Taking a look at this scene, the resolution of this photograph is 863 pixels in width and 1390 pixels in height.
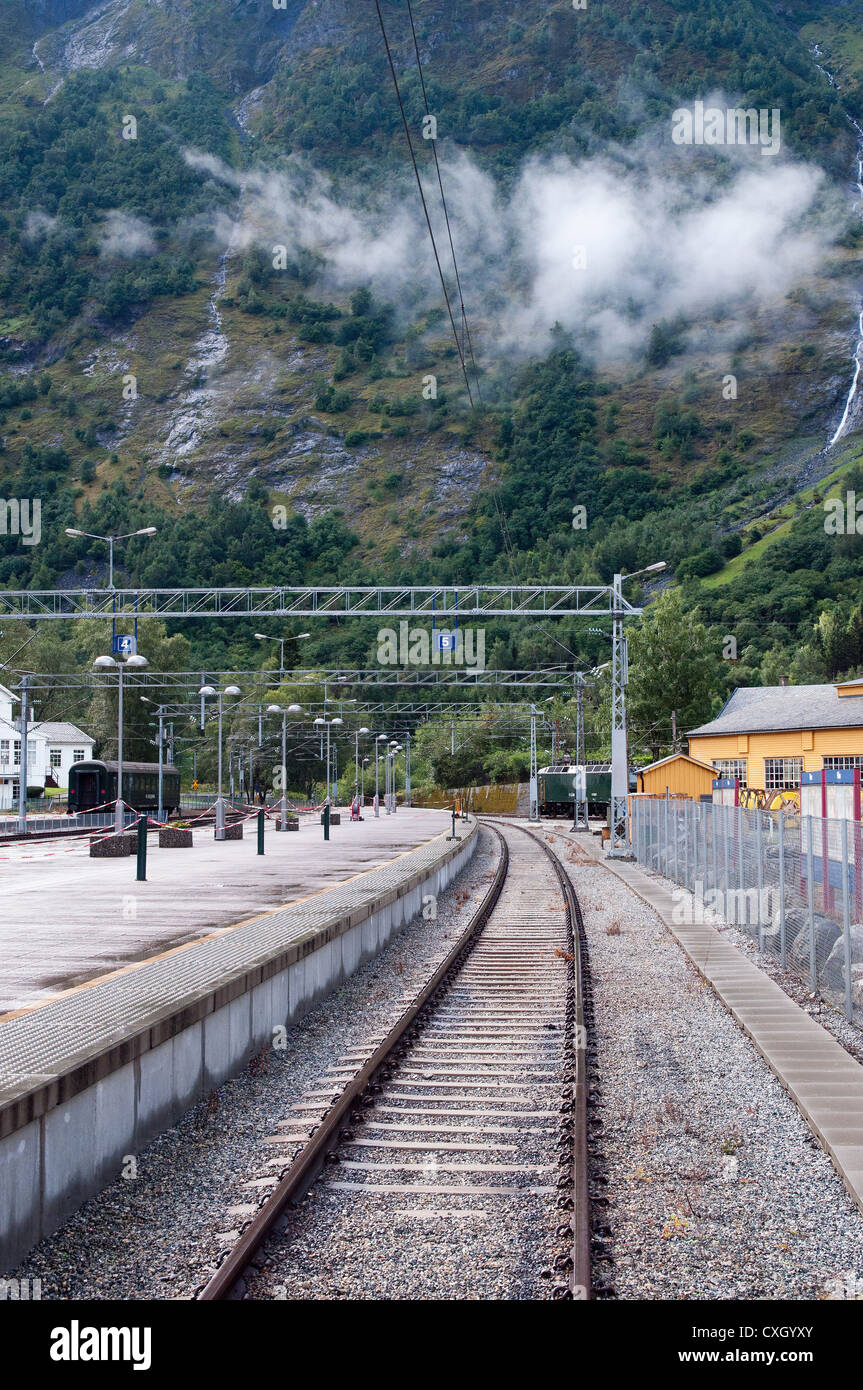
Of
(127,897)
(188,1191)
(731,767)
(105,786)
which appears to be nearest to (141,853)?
(127,897)

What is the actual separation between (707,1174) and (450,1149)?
1.50 metres

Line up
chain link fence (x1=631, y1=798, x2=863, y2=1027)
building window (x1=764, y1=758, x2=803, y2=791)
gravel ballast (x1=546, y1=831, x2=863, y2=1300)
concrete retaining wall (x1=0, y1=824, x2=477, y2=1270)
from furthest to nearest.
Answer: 1. building window (x1=764, y1=758, x2=803, y2=791)
2. chain link fence (x1=631, y1=798, x2=863, y2=1027)
3. concrete retaining wall (x1=0, y1=824, x2=477, y2=1270)
4. gravel ballast (x1=546, y1=831, x2=863, y2=1300)

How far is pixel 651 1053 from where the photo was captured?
9.77 meters

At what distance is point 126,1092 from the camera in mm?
6746

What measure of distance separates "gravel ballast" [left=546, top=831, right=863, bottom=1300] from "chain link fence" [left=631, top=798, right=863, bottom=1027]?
1.27 meters

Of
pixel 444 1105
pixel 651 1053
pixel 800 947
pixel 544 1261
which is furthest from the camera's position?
pixel 800 947

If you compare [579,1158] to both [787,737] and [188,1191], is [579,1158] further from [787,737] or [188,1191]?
[787,737]

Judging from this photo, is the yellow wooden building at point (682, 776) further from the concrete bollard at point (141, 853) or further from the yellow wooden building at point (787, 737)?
the concrete bollard at point (141, 853)

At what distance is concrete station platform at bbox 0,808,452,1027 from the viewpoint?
10.1 metres

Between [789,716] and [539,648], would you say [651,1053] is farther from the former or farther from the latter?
[539,648]

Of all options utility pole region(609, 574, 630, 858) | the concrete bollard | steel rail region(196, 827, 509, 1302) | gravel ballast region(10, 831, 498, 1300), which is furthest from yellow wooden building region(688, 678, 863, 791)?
gravel ballast region(10, 831, 498, 1300)

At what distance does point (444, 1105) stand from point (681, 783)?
36760mm

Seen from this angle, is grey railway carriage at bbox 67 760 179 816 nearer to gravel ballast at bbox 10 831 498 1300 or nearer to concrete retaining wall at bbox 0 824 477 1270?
concrete retaining wall at bbox 0 824 477 1270

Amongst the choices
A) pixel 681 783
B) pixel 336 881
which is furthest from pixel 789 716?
pixel 336 881
